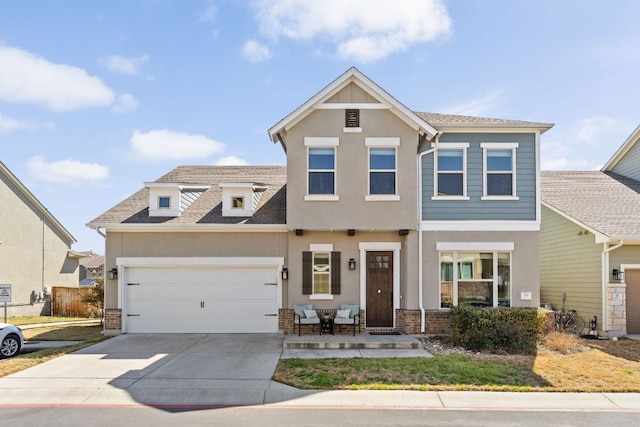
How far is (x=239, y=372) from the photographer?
9867 millimetres

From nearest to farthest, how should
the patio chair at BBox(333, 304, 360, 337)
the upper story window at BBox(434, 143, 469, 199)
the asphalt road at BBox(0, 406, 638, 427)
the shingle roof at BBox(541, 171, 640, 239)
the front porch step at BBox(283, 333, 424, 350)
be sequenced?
the asphalt road at BBox(0, 406, 638, 427) → the front porch step at BBox(283, 333, 424, 350) → the patio chair at BBox(333, 304, 360, 337) → the upper story window at BBox(434, 143, 469, 199) → the shingle roof at BBox(541, 171, 640, 239)

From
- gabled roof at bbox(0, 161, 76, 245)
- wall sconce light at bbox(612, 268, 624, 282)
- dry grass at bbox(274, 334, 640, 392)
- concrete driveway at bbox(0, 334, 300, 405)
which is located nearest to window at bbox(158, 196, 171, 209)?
concrete driveway at bbox(0, 334, 300, 405)

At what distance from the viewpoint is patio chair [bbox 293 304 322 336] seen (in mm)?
13836

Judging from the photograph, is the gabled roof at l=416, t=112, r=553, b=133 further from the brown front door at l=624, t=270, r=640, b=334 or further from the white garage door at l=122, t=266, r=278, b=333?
the white garage door at l=122, t=266, r=278, b=333

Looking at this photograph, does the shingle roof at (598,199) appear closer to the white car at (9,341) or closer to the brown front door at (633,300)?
the brown front door at (633,300)

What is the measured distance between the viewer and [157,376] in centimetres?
953

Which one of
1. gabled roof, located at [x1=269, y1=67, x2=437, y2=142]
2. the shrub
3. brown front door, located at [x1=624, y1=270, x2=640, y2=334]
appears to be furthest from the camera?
brown front door, located at [x1=624, y1=270, x2=640, y2=334]

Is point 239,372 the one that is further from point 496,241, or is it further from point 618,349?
point 618,349

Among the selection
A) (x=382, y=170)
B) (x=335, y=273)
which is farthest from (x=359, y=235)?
(x=382, y=170)

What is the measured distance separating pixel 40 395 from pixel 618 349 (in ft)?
45.4

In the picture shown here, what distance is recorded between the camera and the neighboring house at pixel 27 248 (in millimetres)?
21656

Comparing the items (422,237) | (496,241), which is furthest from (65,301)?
(496,241)

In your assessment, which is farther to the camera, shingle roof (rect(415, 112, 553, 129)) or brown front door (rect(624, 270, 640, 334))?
brown front door (rect(624, 270, 640, 334))

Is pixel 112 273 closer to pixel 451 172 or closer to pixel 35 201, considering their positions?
pixel 451 172
